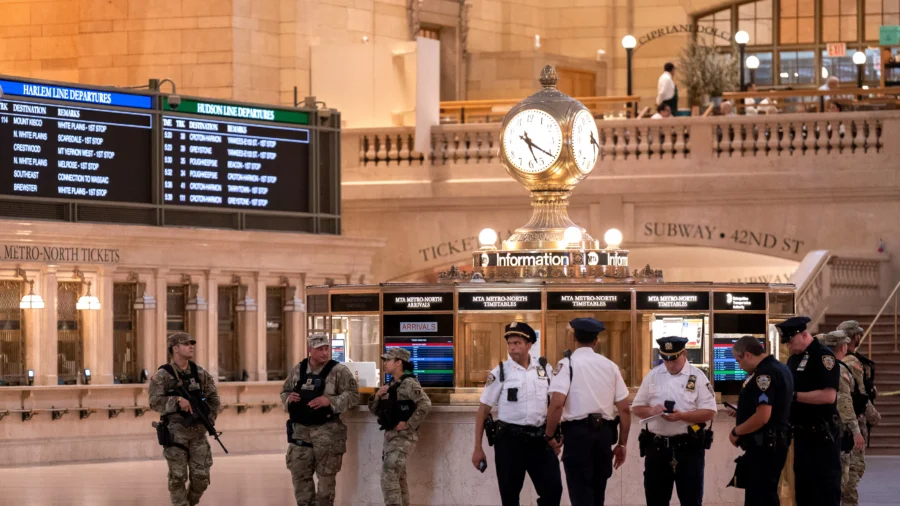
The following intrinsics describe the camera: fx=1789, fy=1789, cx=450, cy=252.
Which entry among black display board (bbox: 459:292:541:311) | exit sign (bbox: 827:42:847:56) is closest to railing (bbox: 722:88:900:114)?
exit sign (bbox: 827:42:847:56)

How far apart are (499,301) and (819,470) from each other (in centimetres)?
335

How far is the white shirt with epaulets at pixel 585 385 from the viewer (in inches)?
470

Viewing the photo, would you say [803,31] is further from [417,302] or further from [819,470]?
[819,470]

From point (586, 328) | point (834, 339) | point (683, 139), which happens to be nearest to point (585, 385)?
point (586, 328)

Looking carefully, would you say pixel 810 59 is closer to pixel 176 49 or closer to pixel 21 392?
pixel 176 49

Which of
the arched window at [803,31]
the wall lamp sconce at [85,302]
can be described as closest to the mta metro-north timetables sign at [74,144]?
the wall lamp sconce at [85,302]

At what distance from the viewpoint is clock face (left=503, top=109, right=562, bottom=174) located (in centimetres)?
1544

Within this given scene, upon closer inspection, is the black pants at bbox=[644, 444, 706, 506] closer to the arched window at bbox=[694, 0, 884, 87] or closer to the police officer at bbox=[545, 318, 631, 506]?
the police officer at bbox=[545, 318, 631, 506]

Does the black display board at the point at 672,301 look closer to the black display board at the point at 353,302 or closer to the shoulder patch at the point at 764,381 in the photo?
the black display board at the point at 353,302

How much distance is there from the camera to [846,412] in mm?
13891

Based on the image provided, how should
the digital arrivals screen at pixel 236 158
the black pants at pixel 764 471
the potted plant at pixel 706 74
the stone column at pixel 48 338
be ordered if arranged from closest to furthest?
the black pants at pixel 764 471 → the stone column at pixel 48 338 → the digital arrivals screen at pixel 236 158 → the potted plant at pixel 706 74

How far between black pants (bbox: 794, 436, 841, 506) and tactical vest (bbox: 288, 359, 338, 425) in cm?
366

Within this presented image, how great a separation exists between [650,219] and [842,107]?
3493mm

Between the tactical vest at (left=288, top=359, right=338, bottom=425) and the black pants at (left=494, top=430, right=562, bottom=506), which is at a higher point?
the tactical vest at (left=288, top=359, right=338, bottom=425)
